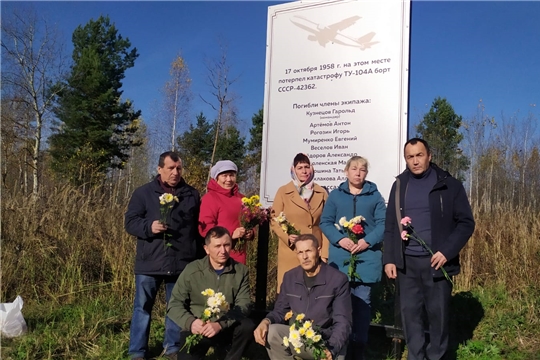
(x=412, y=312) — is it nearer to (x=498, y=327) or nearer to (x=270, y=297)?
(x=498, y=327)

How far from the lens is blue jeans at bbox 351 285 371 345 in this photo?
3.61 metres

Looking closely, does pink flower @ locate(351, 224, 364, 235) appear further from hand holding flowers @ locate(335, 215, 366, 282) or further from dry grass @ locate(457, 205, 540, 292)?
dry grass @ locate(457, 205, 540, 292)

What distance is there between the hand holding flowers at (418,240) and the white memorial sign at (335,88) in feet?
2.55

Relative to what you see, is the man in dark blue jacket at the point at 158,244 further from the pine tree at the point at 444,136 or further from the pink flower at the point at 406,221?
the pine tree at the point at 444,136

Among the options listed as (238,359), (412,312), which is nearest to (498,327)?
(412,312)

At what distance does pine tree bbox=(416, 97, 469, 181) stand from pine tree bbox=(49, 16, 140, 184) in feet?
52.7

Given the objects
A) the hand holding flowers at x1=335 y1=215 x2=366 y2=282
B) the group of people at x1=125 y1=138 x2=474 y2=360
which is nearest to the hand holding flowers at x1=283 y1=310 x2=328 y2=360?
the group of people at x1=125 y1=138 x2=474 y2=360

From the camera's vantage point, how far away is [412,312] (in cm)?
347

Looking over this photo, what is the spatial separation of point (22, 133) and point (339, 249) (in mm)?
24111

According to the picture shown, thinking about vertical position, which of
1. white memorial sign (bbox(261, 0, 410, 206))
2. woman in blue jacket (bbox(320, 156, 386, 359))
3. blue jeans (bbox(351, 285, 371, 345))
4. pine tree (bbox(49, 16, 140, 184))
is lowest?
blue jeans (bbox(351, 285, 371, 345))

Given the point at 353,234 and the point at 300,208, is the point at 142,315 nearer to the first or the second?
the point at 300,208

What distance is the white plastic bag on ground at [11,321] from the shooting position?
4227 mm

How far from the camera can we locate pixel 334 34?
462 centimetres

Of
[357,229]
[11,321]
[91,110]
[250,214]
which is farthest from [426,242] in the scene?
[91,110]
